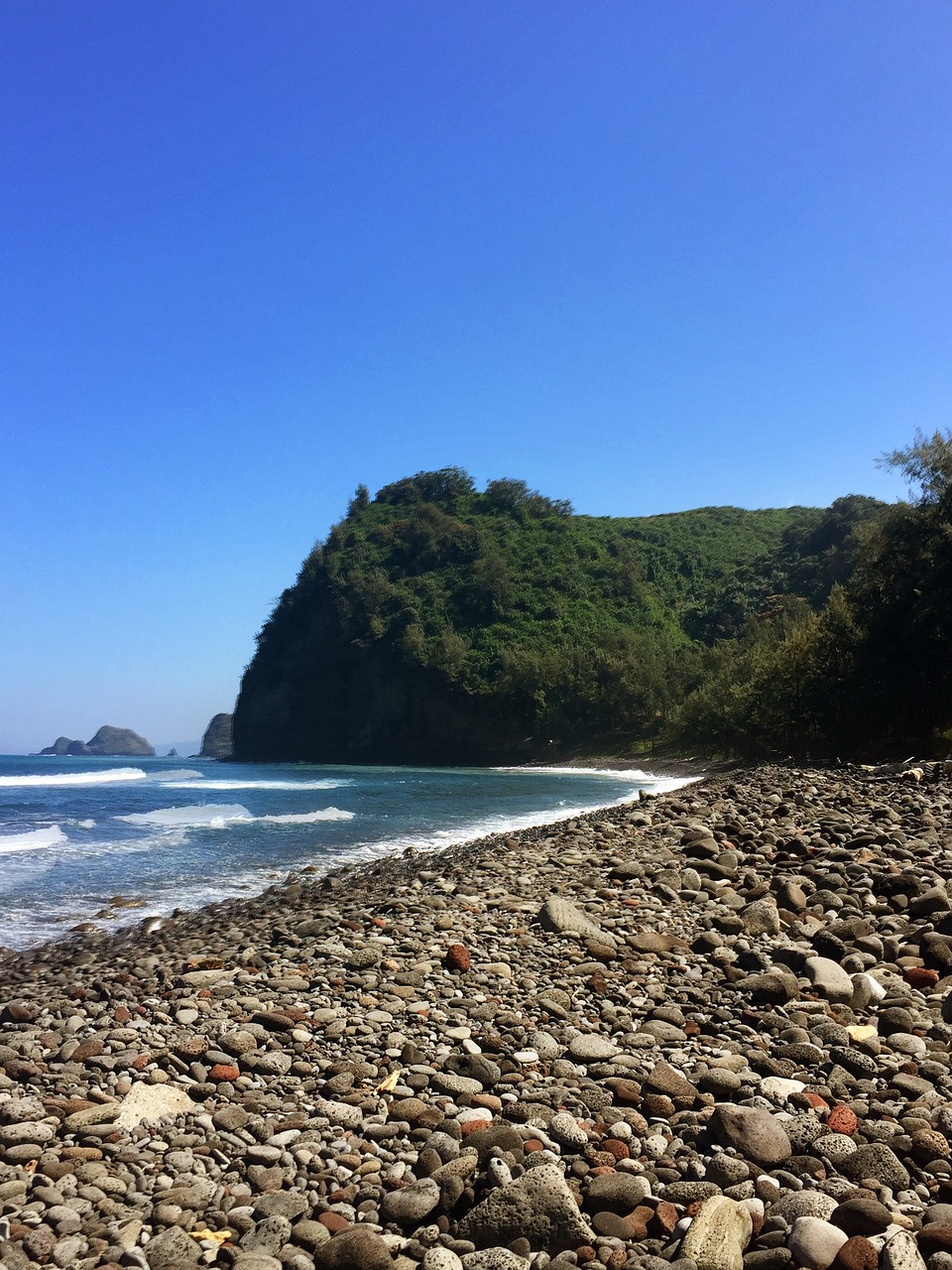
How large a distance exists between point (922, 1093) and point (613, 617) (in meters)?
87.2

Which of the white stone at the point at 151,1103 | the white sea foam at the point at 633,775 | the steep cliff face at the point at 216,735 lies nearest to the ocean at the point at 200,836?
the white sea foam at the point at 633,775

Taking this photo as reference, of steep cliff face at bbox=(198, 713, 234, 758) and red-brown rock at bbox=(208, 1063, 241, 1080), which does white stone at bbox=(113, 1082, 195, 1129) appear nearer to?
red-brown rock at bbox=(208, 1063, 241, 1080)

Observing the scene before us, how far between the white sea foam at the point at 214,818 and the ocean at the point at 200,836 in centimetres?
5

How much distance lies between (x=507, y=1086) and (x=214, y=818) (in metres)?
23.8

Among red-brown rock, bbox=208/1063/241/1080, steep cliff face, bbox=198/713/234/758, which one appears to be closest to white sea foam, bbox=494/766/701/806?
red-brown rock, bbox=208/1063/241/1080

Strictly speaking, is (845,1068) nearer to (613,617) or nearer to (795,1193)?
(795,1193)

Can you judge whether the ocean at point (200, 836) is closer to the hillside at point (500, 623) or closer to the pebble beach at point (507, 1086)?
the pebble beach at point (507, 1086)

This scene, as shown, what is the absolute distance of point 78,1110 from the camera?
5090mm

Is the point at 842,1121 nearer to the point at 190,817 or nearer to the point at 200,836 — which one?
the point at 200,836

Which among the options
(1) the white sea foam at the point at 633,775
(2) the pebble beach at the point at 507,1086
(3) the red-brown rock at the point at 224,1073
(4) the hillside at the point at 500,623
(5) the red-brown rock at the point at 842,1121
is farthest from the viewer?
(4) the hillside at the point at 500,623

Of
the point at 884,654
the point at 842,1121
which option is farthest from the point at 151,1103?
the point at 884,654

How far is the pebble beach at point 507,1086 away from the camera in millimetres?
3744

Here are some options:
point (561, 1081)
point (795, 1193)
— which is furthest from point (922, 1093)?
point (561, 1081)

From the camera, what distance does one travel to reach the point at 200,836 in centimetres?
2230
